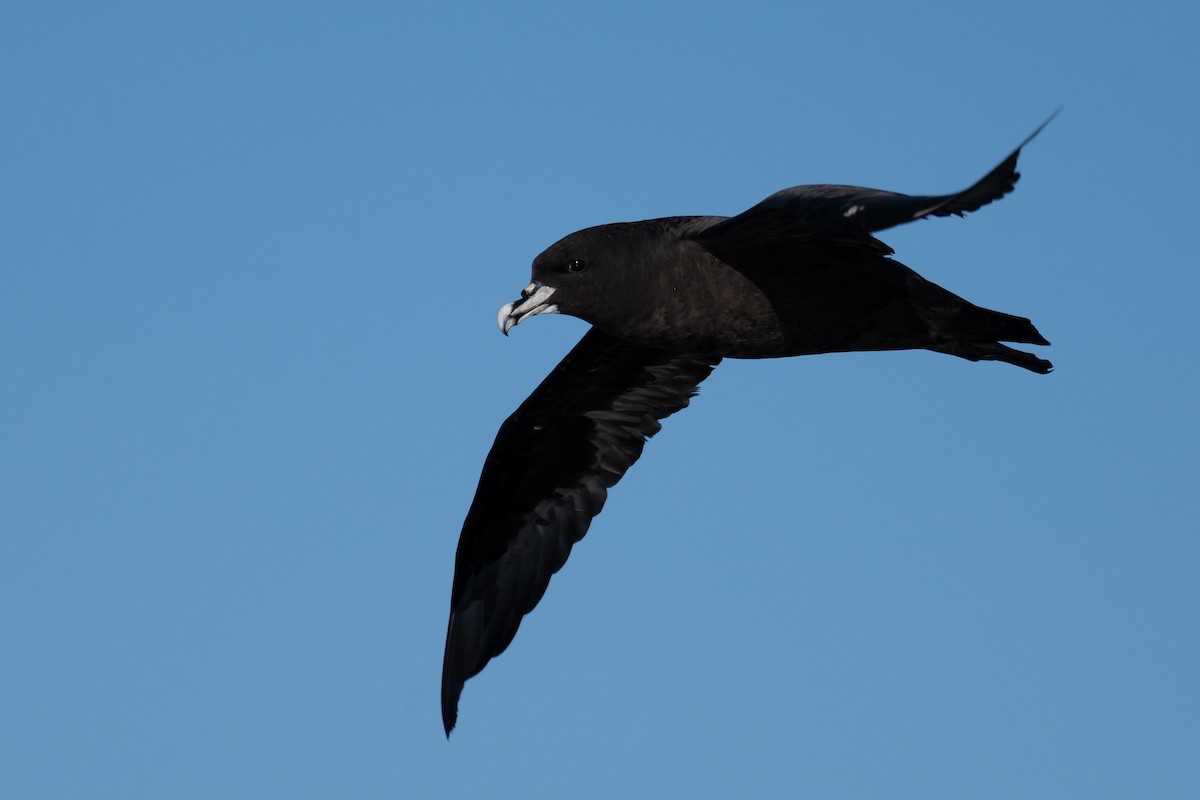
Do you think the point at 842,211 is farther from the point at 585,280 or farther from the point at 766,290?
the point at 585,280

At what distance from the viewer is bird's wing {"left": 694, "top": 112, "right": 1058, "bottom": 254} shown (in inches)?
253

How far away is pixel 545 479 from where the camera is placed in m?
11.0

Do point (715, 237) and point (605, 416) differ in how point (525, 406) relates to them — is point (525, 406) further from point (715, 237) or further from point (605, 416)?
point (715, 237)

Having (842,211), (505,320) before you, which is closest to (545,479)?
(505,320)

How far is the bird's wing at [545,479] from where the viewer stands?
1070cm

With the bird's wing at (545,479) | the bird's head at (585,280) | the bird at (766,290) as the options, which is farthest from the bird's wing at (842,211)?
the bird's wing at (545,479)

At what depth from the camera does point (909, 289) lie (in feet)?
28.3

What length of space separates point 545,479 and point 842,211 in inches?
177

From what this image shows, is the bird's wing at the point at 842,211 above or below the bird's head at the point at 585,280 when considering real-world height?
Result: below

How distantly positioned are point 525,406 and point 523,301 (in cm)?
201

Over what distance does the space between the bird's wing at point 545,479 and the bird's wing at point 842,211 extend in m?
2.29

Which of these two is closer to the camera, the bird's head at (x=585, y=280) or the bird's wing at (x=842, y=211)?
the bird's wing at (x=842, y=211)

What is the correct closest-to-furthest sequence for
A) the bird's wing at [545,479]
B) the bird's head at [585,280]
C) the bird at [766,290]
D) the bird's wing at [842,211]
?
the bird's wing at [842,211]
the bird at [766,290]
the bird's head at [585,280]
the bird's wing at [545,479]

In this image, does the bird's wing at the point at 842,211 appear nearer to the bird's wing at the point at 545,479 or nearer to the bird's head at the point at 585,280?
the bird's head at the point at 585,280
